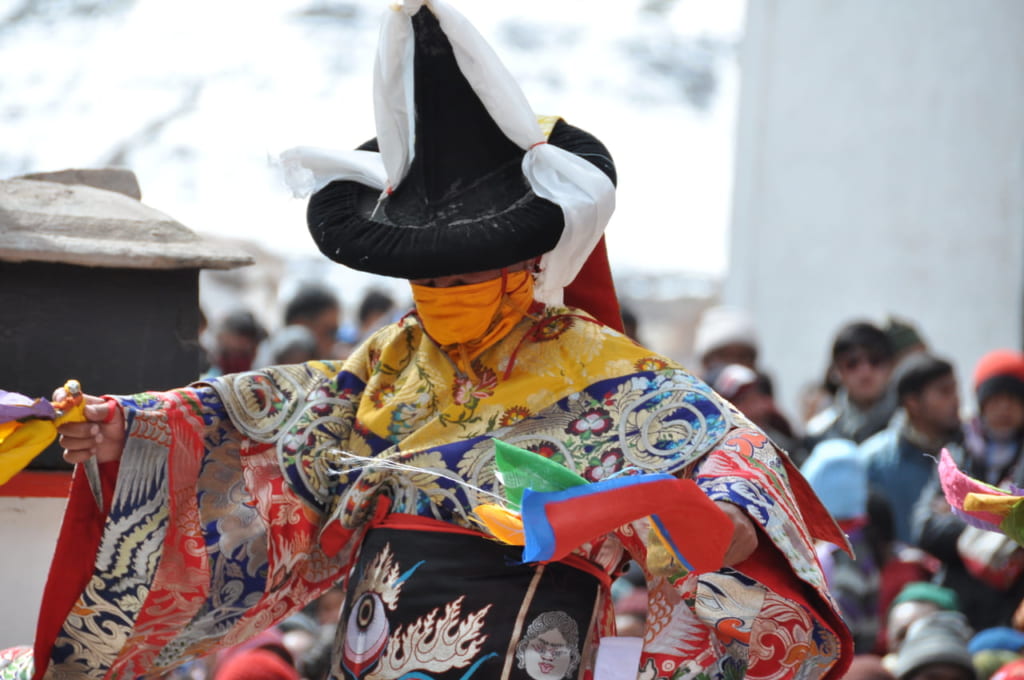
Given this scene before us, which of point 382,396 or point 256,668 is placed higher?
point 382,396

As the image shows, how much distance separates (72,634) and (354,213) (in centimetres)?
104

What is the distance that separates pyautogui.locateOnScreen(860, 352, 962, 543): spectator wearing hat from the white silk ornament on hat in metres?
3.02

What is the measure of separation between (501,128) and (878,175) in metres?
8.98

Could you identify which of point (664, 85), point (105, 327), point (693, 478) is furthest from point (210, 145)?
point (693, 478)

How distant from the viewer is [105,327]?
10.9ft

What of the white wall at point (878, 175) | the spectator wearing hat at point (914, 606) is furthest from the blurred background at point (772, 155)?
the spectator wearing hat at point (914, 606)

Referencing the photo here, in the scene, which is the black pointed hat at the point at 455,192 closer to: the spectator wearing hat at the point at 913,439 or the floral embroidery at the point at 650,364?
the floral embroidery at the point at 650,364

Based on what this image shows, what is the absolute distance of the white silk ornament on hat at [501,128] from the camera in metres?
2.69

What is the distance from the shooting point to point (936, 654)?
4.30 meters

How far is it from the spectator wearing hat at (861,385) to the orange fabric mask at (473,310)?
3.39 meters

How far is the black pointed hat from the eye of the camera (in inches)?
104

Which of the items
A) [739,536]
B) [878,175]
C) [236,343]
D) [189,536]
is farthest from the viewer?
[878,175]

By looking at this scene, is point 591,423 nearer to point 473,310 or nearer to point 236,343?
point 473,310

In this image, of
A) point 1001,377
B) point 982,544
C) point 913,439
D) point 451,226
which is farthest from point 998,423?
point 451,226
